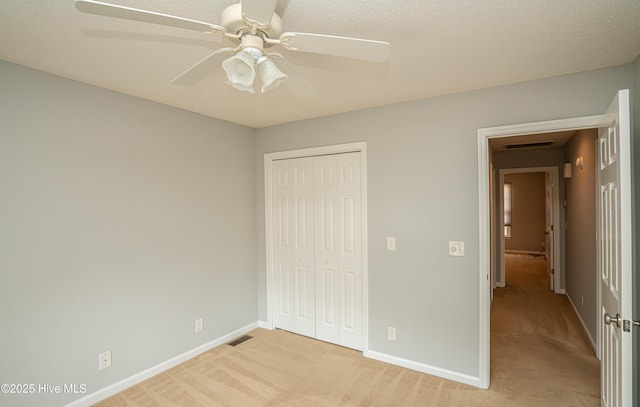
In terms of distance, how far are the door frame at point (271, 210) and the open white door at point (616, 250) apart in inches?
68.5

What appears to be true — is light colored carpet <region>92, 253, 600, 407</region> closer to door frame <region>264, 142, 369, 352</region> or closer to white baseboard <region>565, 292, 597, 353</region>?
white baseboard <region>565, 292, 597, 353</region>

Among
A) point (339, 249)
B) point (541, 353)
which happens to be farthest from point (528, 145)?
point (339, 249)

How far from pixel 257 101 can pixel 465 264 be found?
229 cm

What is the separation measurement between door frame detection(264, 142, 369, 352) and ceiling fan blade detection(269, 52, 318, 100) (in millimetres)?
1425

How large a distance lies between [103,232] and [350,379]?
2.36 meters

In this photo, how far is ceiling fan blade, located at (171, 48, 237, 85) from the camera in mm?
1325

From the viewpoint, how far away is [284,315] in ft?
12.2

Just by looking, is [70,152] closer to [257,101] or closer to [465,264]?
[257,101]

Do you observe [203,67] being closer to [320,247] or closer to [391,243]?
[391,243]

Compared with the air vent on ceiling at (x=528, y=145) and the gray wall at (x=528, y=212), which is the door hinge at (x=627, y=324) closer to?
the air vent on ceiling at (x=528, y=145)

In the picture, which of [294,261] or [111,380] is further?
[294,261]

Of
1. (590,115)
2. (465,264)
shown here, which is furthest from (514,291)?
(590,115)

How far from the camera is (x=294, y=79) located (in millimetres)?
1598

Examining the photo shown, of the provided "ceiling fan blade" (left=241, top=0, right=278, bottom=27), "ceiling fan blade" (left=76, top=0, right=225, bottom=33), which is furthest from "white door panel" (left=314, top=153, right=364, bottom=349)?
"ceiling fan blade" (left=76, top=0, right=225, bottom=33)
